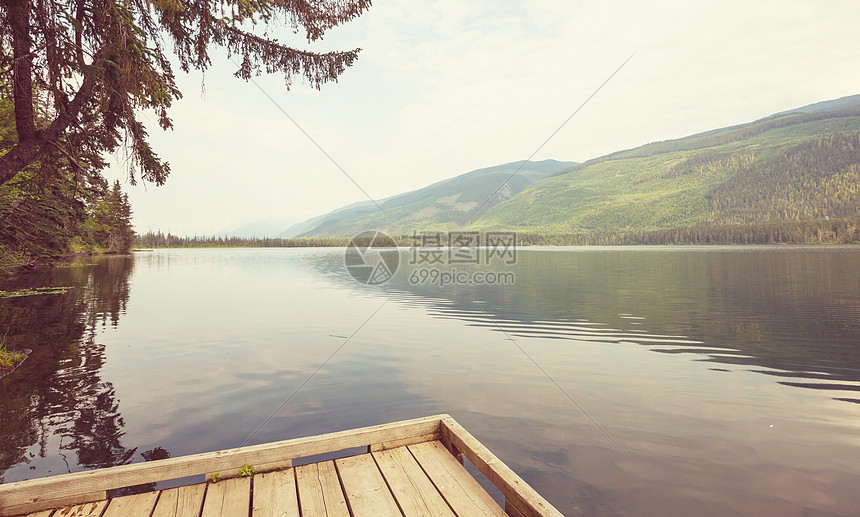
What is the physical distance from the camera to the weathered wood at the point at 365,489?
457 cm

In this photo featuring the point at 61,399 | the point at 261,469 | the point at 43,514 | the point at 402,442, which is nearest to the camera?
the point at 43,514

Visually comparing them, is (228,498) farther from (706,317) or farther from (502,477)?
(706,317)

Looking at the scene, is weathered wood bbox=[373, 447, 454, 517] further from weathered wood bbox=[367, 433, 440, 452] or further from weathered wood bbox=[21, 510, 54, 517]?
weathered wood bbox=[21, 510, 54, 517]

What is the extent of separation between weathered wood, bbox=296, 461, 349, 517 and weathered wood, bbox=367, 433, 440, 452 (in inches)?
26.5

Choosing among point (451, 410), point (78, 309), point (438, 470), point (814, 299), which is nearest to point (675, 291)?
point (814, 299)

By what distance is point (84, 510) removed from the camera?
450cm

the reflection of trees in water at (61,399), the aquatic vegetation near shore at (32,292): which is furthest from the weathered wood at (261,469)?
the aquatic vegetation near shore at (32,292)

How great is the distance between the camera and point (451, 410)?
9.59 metres

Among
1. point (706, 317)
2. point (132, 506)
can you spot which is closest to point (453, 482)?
point (132, 506)

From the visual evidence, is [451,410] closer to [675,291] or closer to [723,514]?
[723,514]

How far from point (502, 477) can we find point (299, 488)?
2.64m

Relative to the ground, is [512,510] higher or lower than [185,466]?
lower

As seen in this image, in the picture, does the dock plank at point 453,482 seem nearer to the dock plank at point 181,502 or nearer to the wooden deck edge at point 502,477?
the wooden deck edge at point 502,477

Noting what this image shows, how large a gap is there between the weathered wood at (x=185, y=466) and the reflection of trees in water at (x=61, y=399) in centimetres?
278
